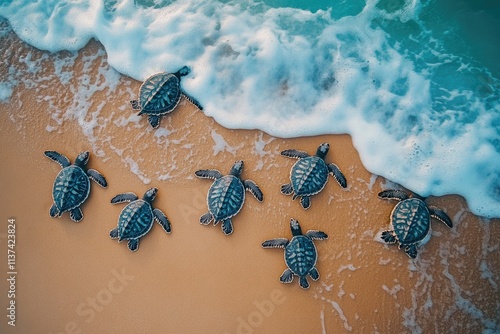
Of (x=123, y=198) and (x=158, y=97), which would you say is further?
(x=158, y=97)

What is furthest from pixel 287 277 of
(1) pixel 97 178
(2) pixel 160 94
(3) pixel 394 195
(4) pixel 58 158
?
(4) pixel 58 158

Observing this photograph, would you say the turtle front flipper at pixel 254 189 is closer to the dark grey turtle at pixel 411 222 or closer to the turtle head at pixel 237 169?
the turtle head at pixel 237 169

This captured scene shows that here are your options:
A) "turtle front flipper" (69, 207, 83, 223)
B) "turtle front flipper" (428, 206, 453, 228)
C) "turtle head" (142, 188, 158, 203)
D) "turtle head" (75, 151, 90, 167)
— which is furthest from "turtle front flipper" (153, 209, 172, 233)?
"turtle front flipper" (428, 206, 453, 228)

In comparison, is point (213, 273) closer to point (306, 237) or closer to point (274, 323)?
point (274, 323)

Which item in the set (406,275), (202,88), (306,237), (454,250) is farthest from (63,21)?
(454,250)

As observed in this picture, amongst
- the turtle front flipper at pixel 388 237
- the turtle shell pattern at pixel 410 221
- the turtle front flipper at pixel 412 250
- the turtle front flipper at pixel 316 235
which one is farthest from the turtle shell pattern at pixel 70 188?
the turtle front flipper at pixel 412 250

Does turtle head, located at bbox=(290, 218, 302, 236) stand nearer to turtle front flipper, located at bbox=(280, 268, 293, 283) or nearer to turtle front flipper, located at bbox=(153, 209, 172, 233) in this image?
turtle front flipper, located at bbox=(280, 268, 293, 283)

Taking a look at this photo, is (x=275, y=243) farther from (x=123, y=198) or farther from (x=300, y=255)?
(x=123, y=198)
